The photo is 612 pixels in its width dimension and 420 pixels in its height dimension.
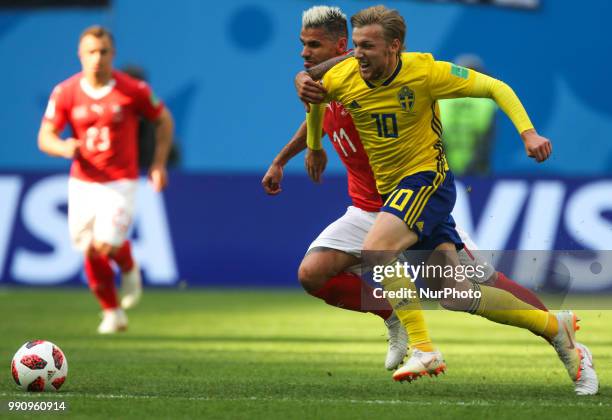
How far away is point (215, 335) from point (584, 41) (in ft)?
36.4

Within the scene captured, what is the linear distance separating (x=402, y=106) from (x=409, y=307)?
106 centimetres

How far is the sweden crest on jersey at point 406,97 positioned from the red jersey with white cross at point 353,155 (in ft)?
2.07

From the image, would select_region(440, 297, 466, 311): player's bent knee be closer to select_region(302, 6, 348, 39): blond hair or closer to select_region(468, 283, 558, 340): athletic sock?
select_region(468, 283, 558, 340): athletic sock

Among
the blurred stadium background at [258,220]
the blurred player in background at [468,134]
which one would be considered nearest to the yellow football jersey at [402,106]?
the blurred stadium background at [258,220]

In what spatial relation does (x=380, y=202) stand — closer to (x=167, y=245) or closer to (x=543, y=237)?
(x=543, y=237)

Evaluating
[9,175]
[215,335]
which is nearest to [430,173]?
[215,335]

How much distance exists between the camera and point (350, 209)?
7895 millimetres

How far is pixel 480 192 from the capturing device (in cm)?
1445

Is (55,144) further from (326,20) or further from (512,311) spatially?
(512,311)

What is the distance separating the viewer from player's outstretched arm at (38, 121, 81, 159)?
10391 mm

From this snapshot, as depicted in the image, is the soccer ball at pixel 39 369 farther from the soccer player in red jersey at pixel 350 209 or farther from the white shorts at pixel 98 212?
the white shorts at pixel 98 212

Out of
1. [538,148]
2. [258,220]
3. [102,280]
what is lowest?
[258,220]

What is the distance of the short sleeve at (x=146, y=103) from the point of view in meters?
11.1

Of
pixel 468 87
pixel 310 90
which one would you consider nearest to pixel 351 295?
pixel 310 90
